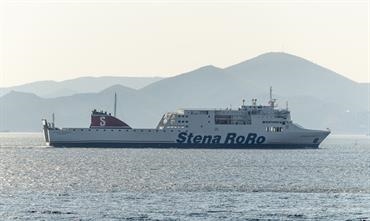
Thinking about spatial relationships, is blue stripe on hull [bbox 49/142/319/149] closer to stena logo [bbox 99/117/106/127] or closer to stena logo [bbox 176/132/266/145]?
stena logo [bbox 176/132/266/145]

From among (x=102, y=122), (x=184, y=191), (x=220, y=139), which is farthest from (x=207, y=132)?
(x=184, y=191)

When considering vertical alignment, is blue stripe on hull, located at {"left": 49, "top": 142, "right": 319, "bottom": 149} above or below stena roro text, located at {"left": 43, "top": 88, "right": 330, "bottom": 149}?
below

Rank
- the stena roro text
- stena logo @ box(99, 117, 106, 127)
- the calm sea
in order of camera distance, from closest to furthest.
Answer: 1. the calm sea
2. the stena roro text
3. stena logo @ box(99, 117, 106, 127)

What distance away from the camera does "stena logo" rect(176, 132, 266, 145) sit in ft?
531

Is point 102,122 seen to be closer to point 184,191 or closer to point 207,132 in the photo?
point 207,132

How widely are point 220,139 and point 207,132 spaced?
2203 mm

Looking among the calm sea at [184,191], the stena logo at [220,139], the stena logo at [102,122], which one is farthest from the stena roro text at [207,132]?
the calm sea at [184,191]

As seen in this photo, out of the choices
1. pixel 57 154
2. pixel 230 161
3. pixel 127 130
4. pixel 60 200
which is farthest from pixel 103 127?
pixel 60 200

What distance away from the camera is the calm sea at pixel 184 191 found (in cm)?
6331

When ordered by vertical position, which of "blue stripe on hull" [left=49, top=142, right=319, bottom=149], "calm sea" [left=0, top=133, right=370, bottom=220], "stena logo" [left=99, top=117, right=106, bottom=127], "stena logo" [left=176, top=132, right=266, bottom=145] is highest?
"stena logo" [left=99, top=117, right=106, bottom=127]

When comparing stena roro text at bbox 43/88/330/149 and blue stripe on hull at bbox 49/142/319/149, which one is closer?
stena roro text at bbox 43/88/330/149

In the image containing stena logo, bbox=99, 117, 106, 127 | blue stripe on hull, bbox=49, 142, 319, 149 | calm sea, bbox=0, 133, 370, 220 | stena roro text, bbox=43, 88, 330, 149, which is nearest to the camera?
calm sea, bbox=0, 133, 370, 220

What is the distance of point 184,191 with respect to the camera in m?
77.4

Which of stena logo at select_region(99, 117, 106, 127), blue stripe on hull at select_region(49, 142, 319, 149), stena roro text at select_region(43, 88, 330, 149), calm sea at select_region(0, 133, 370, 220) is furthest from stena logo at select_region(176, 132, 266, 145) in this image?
calm sea at select_region(0, 133, 370, 220)
